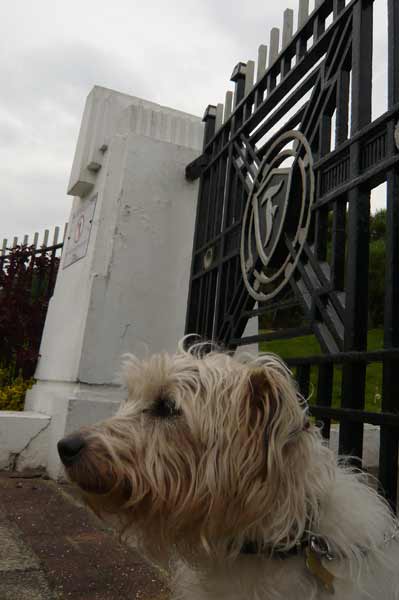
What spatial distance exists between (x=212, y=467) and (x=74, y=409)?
293cm

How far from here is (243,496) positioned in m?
1.57

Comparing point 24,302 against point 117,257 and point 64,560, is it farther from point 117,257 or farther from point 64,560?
point 64,560

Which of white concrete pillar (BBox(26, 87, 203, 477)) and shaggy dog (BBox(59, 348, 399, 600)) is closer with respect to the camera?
shaggy dog (BBox(59, 348, 399, 600))

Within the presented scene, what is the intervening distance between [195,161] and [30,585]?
3.87 meters

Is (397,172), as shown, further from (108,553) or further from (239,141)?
(108,553)

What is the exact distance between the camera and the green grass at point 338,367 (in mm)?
5719

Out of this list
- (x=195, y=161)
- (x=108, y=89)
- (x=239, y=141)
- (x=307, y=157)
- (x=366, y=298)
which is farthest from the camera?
(x=108, y=89)

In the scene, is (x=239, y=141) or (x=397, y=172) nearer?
(x=397, y=172)

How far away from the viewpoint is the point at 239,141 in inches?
162

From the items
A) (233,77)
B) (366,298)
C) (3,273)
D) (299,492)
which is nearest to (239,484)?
(299,492)

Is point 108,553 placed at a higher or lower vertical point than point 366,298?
lower

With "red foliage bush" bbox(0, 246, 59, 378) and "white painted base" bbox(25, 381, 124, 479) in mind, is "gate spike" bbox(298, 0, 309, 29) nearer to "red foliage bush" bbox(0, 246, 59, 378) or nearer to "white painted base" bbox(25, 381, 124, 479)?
"white painted base" bbox(25, 381, 124, 479)

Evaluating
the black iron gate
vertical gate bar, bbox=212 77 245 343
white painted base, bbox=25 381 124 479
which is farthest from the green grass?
white painted base, bbox=25 381 124 479

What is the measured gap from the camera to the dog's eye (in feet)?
5.65
